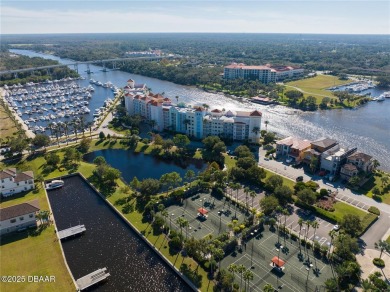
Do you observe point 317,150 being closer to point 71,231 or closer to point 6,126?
point 71,231

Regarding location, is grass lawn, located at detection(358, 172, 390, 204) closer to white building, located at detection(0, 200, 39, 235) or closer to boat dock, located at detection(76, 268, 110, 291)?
boat dock, located at detection(76, 268, 110, 291)

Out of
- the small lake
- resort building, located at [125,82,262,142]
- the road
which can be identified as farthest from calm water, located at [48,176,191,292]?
resort building, located at [125,82,262,142]

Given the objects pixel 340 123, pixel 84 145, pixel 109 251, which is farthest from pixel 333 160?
pixel 84 145

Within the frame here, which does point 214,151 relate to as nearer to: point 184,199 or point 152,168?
point 152,168

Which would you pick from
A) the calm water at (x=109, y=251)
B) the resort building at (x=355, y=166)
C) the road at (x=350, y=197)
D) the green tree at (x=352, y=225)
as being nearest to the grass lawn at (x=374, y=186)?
the road at (x=350, y=197)

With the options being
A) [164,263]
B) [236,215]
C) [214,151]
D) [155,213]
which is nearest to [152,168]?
[214,151]

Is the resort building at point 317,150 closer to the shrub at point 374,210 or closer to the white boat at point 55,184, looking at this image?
the shrub at point 374,210
